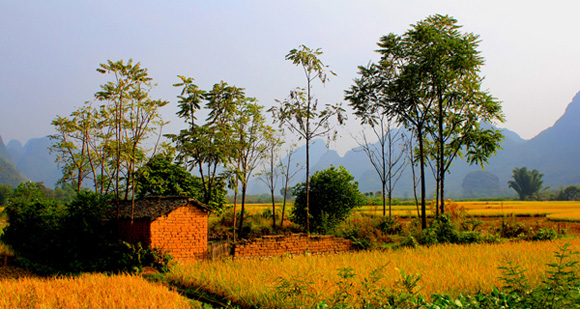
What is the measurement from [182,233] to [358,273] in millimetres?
7346

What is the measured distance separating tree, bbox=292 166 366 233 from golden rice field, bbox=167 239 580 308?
9.62 m

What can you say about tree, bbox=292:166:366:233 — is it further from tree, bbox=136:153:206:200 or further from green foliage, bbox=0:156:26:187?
green foliage, bbox=0:156:26:187

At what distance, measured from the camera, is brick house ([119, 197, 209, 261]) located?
Answer: 13602 millimetres

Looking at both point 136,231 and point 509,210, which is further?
point 509,210

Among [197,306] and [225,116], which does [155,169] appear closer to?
[225,116]

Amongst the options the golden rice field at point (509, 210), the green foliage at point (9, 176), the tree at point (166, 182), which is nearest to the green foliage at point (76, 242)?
the tree at point (166, 182)

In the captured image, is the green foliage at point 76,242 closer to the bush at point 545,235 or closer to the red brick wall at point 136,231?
the red brick wall at point 136,231

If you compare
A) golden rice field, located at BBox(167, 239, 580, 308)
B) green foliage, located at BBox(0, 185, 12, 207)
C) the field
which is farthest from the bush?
green foliage, located at BBox(0, 185, 12, 207)

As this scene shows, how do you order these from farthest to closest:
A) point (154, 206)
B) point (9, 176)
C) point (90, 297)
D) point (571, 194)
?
point (9, 176) < point (571, 194) < point (154, 206) < point (90, 297)

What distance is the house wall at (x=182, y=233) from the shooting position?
13680 millimetres

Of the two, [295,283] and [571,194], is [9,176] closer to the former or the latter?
[295,283]

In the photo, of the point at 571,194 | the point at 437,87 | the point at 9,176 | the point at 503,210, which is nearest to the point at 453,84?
the point at 437,87

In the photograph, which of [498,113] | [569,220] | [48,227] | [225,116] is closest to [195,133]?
[225,116]

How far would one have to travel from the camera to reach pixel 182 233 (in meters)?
14.1
